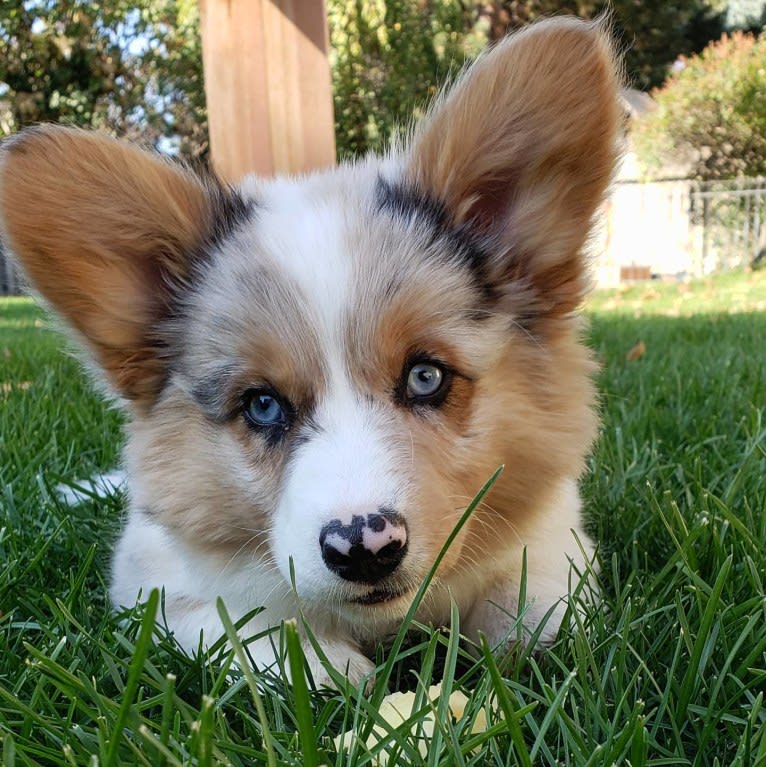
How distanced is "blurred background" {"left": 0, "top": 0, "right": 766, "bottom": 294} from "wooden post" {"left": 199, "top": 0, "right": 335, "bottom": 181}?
19.4ft

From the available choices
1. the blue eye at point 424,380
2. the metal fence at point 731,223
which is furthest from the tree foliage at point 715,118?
the blue eye at point 424,380

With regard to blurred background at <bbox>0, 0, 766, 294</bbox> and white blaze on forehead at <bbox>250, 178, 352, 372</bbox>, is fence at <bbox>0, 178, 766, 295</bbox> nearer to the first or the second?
blurred background at <bbox>0, 0, 766, 294</bbox>

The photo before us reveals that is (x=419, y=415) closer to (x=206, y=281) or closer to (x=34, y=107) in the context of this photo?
(x=206, y=281)

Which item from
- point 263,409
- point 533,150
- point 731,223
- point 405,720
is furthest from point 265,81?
point 731,223

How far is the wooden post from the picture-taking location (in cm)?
466

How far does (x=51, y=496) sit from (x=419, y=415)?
60.9 inches

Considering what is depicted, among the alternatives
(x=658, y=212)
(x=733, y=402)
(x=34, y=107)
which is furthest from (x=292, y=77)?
(x=658, y=212)

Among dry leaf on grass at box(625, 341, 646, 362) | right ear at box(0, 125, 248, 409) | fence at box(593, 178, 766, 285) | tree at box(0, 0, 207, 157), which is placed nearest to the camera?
right ear at box(0, 125, 248, 409)

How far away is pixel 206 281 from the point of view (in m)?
2.14

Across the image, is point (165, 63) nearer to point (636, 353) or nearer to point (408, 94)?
point (408, 94)

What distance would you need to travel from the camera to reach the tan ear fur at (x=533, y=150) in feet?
6.26

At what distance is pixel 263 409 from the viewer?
6.35 feet

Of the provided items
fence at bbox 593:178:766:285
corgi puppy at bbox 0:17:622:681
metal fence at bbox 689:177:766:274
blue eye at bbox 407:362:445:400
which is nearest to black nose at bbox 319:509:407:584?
corgi puppy at bbox 0:17:622:681

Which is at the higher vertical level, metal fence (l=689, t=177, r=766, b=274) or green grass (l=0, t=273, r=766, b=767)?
metal fence (l=689, t=177, r=766, b=274)
